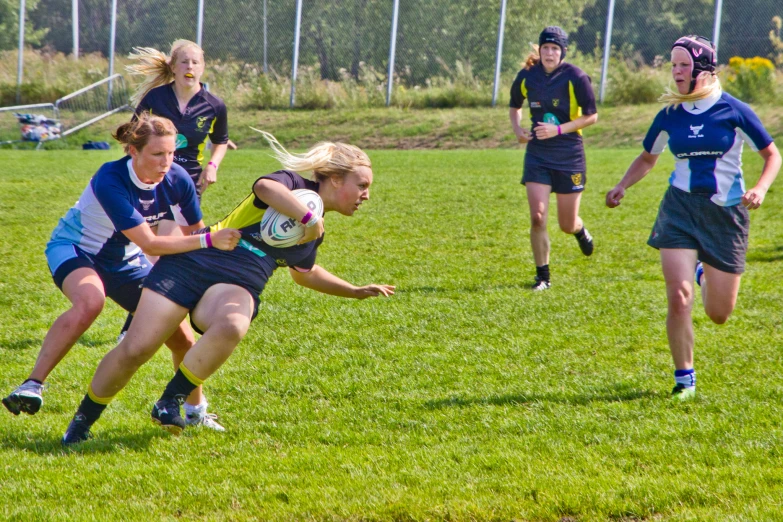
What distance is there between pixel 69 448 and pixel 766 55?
86.3 ft

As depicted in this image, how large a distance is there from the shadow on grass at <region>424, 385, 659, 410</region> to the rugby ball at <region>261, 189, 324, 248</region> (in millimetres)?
1452

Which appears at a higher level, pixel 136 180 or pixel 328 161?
pixel 328 161

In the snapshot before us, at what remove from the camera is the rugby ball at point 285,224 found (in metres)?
4.14

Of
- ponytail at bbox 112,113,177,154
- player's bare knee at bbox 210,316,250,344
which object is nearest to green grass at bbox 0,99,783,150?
ponytail at bbox 112,113,177,154

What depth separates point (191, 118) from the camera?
279 inches

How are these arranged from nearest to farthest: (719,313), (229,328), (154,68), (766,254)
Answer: (229,328), (719,313), (154,68), (766,254)

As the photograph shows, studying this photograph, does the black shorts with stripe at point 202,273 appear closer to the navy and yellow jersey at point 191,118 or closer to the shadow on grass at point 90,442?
the shadow on grass at point 90,442

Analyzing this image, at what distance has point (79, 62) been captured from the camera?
27906 mm

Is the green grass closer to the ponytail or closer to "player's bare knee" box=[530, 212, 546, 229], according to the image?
"player's bare knee" box=[530, 212, 546, 229]

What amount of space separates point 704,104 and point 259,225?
2801 millimetres

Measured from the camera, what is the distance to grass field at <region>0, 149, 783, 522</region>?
12.3ft

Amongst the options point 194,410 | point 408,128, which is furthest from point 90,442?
point 408,128

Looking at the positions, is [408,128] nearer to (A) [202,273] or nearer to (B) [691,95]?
(B) [691,95]

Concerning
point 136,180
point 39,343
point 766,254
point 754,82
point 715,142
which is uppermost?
point 754,82
